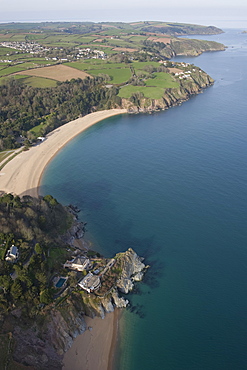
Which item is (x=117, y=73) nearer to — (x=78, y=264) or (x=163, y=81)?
(x=163, y=81)

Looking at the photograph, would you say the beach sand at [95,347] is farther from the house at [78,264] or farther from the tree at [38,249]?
the tree at [38,249]

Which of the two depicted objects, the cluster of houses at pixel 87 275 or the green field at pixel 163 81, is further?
the green field at pixel 163 81

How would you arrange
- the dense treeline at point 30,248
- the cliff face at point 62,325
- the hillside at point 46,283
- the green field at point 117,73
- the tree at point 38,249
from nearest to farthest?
1. the cliff face at point 62,325
2. the hillside at point 46,283
3. the dense treeline at point 30,248
4. the tree at point 38,249
5. the green field at point 117,73

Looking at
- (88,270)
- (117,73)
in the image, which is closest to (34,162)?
(88,270)

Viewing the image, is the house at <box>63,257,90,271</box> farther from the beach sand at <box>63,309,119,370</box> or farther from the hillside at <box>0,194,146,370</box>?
the beach sand at <box>63,309,119,370</box>

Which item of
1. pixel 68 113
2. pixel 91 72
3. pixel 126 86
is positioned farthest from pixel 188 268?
pixel 91 72

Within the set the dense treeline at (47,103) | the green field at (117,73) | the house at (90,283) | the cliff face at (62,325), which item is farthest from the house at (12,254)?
the green field at (117,73)
